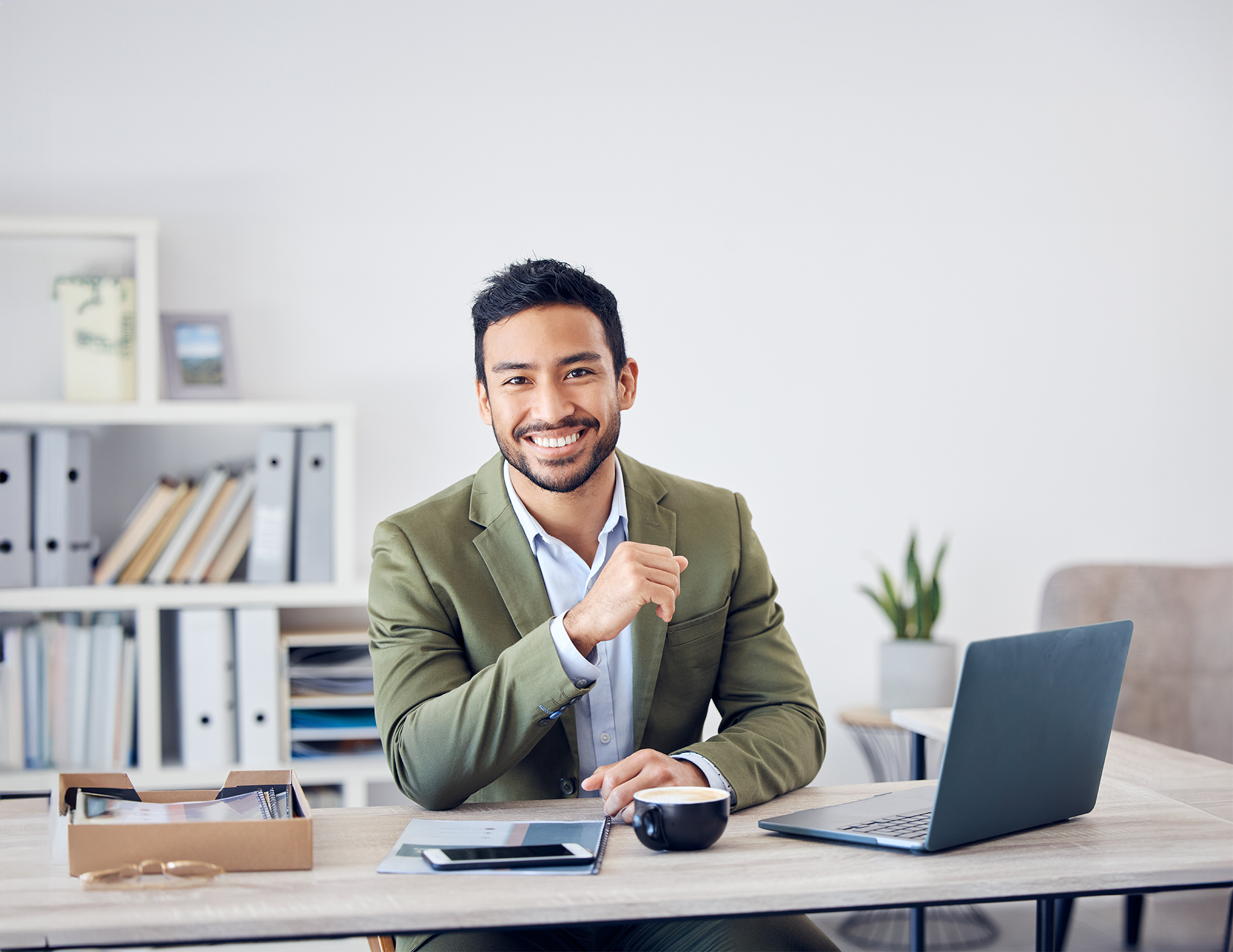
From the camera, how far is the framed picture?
2791 mm

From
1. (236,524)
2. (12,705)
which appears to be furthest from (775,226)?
(12,705)

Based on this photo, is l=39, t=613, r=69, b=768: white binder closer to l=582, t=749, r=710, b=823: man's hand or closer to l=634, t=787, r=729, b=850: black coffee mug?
l=582, t=749, r=710, b=823: man's hand

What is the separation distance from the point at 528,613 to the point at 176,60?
7.14ft

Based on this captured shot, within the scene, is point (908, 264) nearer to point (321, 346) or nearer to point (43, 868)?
point (321, 346)

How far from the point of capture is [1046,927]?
1339 millimetres

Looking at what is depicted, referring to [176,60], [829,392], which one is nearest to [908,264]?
[829,392]

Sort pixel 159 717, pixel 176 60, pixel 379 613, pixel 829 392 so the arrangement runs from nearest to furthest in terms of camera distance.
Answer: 1. pixel 379 613
2. pixel 159 717
3. pixel 176 60
4. pixel 829 392

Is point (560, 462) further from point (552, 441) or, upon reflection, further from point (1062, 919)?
point (1062, 919)

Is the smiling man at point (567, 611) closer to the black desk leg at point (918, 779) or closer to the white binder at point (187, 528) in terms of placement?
the black desk leg at point (918, 779)

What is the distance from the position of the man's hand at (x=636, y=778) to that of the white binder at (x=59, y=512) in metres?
1.87

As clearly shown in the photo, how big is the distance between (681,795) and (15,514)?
2094 mm

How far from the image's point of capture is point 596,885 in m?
1.00

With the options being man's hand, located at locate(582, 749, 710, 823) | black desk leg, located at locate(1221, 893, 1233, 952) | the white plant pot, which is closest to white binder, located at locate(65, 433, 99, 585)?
man's hand, located at locate(582, 749, 710, 823)

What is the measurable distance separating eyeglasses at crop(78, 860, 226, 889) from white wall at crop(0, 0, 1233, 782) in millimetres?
2014
